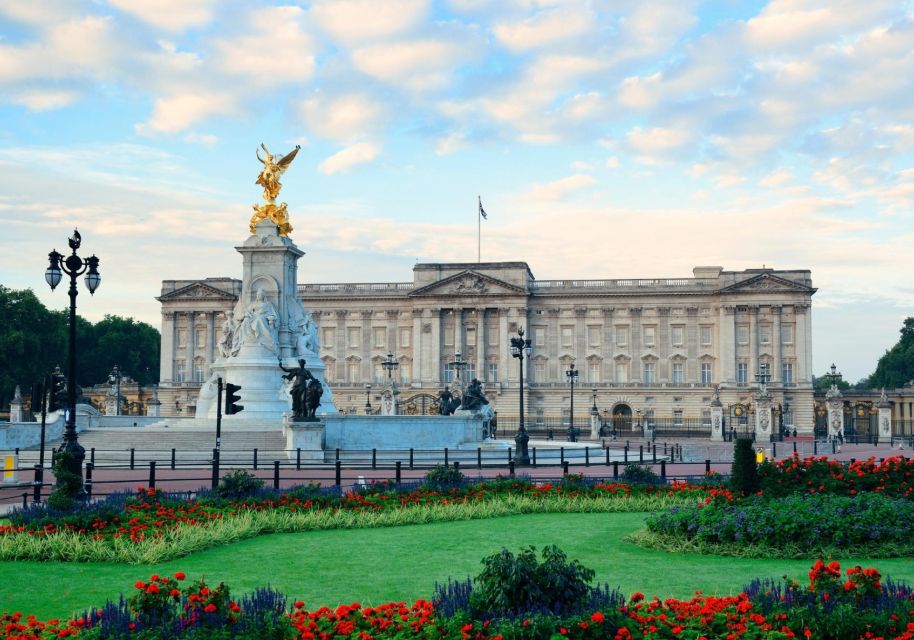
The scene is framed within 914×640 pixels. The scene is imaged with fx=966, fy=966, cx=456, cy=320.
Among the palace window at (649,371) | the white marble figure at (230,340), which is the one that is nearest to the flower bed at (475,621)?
the white marble figure at (230,340)

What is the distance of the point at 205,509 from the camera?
17438 millimetres

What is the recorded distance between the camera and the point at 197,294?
357 ft

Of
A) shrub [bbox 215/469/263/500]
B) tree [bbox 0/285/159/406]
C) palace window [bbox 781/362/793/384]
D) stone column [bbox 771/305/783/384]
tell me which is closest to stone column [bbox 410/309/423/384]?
tree [bbox 0/285/159/406]

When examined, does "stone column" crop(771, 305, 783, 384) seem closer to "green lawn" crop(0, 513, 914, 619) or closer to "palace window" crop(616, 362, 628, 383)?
"palace window" crop(616, 362, 628, 383)

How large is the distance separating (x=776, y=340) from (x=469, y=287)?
32.4m

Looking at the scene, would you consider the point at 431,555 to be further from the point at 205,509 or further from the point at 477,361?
the point at 477,361

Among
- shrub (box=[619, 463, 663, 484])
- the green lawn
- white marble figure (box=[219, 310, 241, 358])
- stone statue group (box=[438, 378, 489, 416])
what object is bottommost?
the green lawn

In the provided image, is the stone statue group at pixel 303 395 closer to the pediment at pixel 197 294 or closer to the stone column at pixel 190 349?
the pediment at pixel 197 294

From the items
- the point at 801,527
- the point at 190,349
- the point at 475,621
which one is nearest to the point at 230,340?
the point at 801,527

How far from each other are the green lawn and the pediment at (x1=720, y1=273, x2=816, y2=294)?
86.9 meters

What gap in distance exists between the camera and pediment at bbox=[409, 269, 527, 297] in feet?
341

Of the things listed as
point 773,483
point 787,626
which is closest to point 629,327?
point 773,483

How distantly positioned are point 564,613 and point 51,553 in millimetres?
8422

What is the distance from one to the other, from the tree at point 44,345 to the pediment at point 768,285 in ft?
225
